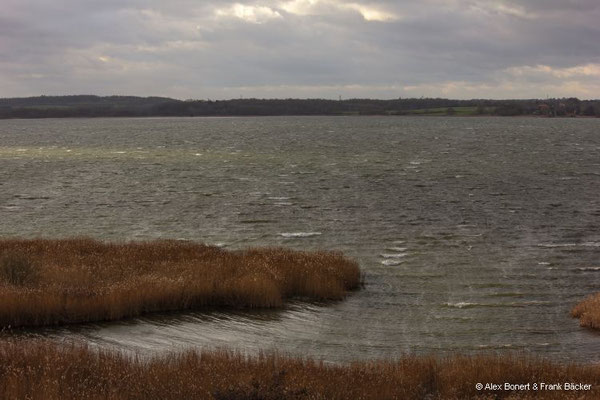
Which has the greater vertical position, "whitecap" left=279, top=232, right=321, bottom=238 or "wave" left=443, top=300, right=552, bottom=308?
"whitecap" left=279, top=232, right=321, bottom=238

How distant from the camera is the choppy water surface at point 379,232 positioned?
17.3 meters

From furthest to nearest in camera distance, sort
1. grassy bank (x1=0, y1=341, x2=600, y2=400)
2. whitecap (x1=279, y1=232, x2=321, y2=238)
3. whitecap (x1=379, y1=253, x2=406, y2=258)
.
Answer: whitecap (x1=279, y1=232, x2=321, y2=238), whitecap (x1=379, y1=253, x2=406, y2=258), grassy bank (x1=0, y1=341, x2=600, y2=400)

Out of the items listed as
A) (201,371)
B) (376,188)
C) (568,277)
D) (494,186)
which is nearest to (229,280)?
(201,371)

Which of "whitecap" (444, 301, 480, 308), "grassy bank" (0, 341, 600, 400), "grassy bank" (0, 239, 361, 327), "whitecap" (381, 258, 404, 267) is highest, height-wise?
"grassy bank" (0, 341, 600, 400)

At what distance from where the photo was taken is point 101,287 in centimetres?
1922

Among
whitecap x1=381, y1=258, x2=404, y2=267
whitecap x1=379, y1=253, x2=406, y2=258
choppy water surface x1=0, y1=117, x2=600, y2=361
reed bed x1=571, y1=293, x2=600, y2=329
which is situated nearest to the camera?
choppy water surface x1=0, y1=117, x2=600, y2=361

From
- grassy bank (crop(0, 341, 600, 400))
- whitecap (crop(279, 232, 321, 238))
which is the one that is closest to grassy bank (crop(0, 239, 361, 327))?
grassy bank (crop(0, 341, 600, 400))

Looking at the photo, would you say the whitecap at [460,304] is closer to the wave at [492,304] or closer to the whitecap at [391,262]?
the wave at [492,304]

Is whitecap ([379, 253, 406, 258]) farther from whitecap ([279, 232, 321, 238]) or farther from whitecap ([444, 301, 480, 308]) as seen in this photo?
whitecap ([444, 301, 480, 308])

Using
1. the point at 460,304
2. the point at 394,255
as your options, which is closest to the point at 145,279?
the point at 460,304

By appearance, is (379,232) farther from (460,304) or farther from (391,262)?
(460,304)

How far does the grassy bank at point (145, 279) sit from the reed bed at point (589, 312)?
25.1ft

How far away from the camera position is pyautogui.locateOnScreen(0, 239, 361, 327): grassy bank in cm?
1769

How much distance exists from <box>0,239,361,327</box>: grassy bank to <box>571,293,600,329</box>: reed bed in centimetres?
765
